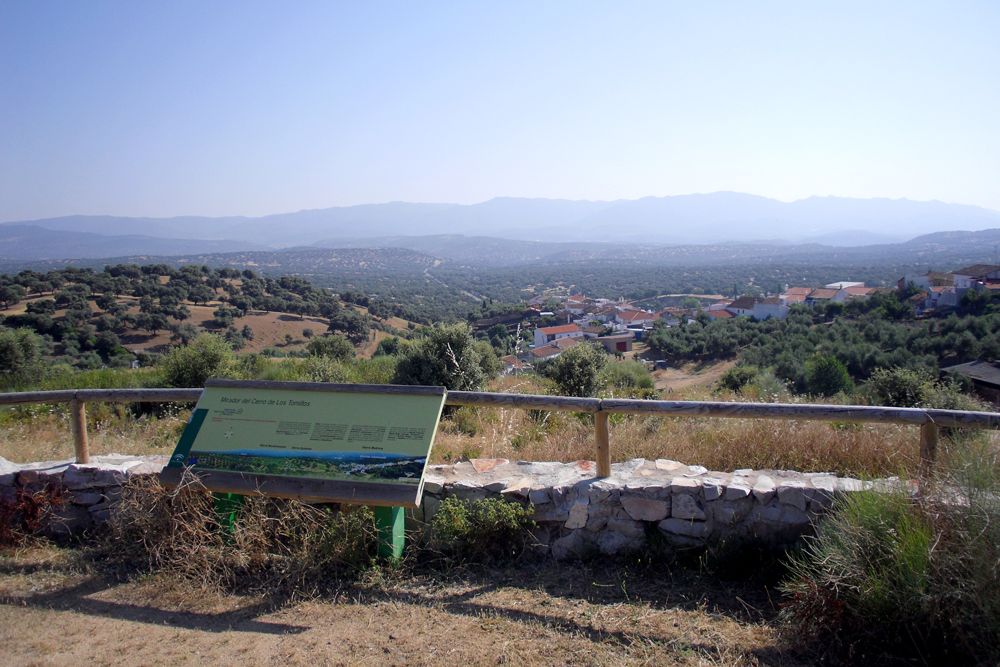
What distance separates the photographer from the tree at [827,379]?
1775 cm

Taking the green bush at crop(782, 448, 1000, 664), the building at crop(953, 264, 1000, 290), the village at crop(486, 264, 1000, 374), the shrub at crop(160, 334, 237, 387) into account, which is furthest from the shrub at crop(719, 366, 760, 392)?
the building at crop(953, 264, 1000, 290)

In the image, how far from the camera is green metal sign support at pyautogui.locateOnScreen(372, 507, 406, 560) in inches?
155

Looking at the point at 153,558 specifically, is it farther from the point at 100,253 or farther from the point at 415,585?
the point at 100,253

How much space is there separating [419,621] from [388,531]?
0.64m

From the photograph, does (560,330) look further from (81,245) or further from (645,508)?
(81,245)

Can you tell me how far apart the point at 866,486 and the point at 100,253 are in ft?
525

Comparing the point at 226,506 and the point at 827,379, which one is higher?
the point at 226,506

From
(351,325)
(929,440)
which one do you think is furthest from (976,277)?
(929,440)

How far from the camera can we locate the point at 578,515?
4109 mm

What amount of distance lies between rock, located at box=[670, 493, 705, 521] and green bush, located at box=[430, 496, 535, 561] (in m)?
0.92

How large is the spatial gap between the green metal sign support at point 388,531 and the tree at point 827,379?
16.3m

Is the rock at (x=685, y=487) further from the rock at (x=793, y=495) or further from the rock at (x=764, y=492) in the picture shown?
the rock at (x=793, y=495)

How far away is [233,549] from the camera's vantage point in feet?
13.0

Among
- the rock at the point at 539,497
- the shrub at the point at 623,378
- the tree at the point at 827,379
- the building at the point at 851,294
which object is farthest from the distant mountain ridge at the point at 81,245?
the rock at the point at 539,497
